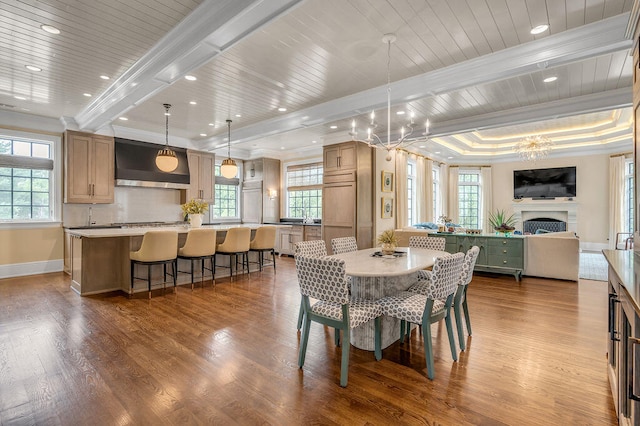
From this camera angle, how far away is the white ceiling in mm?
2803

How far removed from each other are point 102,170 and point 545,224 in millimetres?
11878

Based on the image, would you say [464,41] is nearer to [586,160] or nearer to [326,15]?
[326,15]

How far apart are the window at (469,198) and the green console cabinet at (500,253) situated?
493 centimetres

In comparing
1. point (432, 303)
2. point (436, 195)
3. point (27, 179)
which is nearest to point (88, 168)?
point (27, 179)

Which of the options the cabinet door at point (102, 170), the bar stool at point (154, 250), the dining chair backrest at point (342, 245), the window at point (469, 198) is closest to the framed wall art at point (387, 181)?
the dining chair backrest at point (342, 245)

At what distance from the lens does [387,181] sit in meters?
7.62

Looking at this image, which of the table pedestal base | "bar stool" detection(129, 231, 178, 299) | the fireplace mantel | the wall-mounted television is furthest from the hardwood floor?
the wall-mounted television

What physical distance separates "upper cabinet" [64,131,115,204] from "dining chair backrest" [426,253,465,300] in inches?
263

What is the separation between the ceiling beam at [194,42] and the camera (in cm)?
253

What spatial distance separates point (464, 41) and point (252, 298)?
409cm

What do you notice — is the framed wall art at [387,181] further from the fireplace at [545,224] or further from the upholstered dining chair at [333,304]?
the fireplace at [545,224]

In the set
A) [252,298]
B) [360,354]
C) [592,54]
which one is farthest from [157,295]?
[592,54]

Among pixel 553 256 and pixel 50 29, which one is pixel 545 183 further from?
pixel 50 29

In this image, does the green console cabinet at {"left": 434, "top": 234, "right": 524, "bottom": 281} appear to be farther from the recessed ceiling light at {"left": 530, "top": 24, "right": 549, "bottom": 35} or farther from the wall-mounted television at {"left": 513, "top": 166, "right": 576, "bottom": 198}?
→ the wall-mounted television at {"left": 513, "top": 166, "right": 576, "bottom": 198}
